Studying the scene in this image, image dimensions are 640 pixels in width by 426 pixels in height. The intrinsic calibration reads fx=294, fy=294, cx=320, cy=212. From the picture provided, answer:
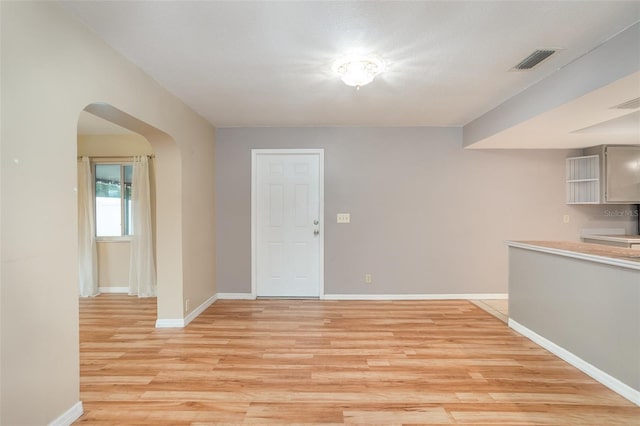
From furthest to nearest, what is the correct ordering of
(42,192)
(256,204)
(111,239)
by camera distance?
(111,239)
(256,204)
(42,192)

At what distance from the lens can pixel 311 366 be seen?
243 cm

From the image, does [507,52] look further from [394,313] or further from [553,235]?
[553,235]

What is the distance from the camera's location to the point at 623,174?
3961mm

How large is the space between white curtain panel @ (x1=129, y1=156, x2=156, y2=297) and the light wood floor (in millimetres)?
867

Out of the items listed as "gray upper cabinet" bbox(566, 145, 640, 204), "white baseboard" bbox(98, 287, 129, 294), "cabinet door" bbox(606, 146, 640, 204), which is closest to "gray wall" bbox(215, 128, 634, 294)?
"gray upper cabinet" bbox(566, 145, 640, 204)

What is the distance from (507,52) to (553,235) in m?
Answer: 3.21

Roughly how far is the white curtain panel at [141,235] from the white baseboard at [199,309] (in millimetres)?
1057

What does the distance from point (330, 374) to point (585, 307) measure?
2.11 meters

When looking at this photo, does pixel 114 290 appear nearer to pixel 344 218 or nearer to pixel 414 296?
pixel 344 218

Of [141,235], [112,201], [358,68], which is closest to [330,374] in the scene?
[358,68]

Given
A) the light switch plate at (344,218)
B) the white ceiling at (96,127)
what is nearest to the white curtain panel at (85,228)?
the white ceiling at (96,127)

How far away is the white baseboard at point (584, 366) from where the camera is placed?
2.01 metres

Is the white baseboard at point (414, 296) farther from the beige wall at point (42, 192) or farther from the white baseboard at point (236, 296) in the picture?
the beige wall at point (42, 192)

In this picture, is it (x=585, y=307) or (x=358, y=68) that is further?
(x=585, y=307)
